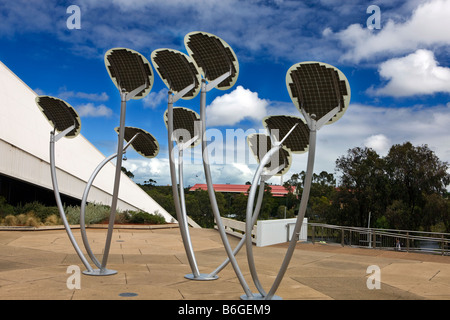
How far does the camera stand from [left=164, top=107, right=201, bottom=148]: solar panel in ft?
29.5

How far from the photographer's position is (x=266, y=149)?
830 centimetres

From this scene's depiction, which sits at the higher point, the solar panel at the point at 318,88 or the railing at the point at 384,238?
the solar panel at the point at 318,88

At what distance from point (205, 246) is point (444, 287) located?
7.98 meters

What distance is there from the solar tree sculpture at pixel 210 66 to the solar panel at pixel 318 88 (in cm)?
145

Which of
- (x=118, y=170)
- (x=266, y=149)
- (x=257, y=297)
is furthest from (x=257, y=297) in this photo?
(x=118, y=170)

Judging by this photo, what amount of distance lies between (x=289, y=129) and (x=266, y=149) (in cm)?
110

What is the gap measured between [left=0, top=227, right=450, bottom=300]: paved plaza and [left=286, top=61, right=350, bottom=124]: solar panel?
3.03 m

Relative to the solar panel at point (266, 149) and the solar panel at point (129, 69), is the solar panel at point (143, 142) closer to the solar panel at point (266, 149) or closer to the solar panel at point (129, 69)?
the solar panel at point (129, 69)

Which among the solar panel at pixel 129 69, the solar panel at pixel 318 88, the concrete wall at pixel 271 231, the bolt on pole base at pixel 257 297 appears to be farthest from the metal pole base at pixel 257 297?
the concrete wall at pixel 271 231

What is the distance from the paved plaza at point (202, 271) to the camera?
6.83m

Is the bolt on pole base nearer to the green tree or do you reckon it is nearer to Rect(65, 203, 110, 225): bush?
Rect(65, 203, 110, 225): bush

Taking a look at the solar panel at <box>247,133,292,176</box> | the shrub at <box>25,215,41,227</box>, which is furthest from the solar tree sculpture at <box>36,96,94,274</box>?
the shrub at <box>25,215,41,227</box>
